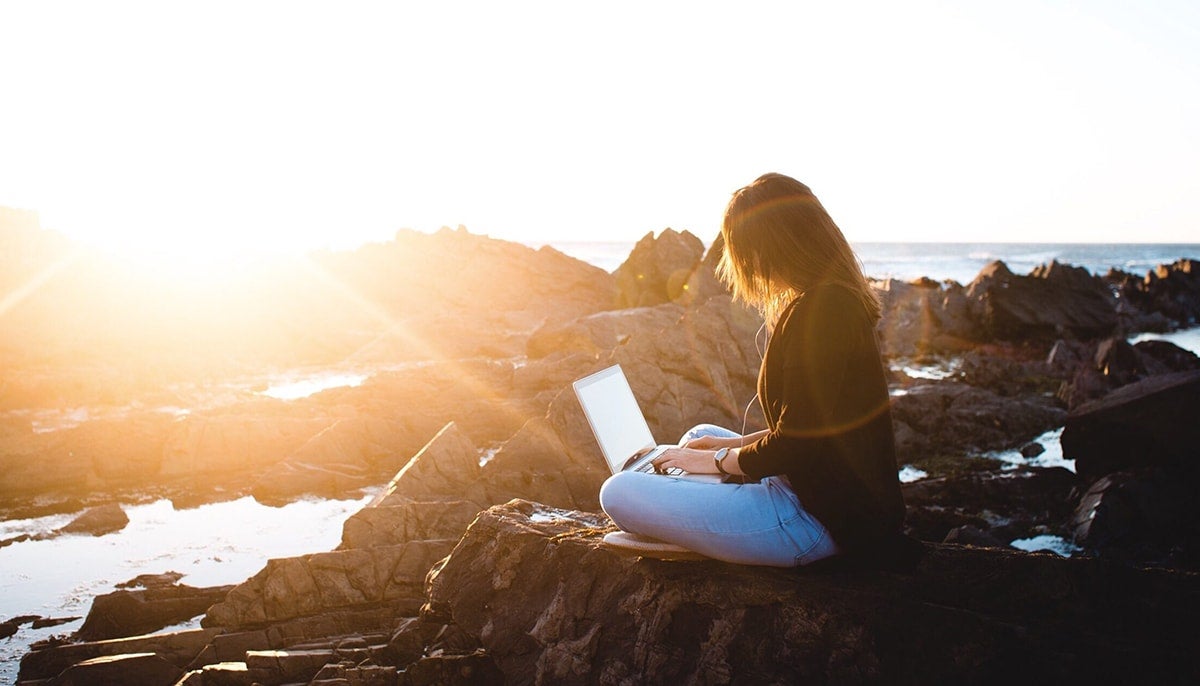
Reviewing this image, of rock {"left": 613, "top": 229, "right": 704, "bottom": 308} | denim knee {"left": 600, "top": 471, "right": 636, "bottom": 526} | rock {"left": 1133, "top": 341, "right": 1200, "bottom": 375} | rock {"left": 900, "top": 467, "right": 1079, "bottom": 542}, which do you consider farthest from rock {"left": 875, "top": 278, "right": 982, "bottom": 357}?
denim knee {"left": 600, "top": 471, "right": 636, "bottom": 526}

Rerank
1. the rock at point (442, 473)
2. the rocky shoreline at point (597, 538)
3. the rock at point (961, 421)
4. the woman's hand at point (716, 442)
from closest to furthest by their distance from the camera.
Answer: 1. the rocky shoreline at point (597, 538)
2. the woman's hand at point (716, 442)
3. the rock at point (442, 473)
4. the rock at point (961, 421)

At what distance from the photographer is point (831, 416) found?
12.9 ft

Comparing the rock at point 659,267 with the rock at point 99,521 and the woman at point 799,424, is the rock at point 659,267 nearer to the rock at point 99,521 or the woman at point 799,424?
the rock at point 99,521

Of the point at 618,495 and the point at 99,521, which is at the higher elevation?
the point at 618,495

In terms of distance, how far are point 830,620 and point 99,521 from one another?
1212 cm

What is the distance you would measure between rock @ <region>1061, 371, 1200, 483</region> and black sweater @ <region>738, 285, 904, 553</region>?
30.1 feet

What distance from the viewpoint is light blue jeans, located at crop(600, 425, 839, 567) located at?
166 inches

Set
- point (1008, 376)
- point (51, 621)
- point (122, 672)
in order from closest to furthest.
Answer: point (122, 672), point (51, 621), point (1008, 376)

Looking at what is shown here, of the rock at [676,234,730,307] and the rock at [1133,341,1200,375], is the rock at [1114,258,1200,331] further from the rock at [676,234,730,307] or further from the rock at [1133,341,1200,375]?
the rock at [676,234,730,307]

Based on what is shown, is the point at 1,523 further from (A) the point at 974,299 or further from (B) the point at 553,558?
(A) the point at 974,299

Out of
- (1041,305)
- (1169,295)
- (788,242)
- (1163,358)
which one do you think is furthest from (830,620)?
(1169,295)

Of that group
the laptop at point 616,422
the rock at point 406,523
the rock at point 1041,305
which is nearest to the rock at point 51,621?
the rock at point 406,523

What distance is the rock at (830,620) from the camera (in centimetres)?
375

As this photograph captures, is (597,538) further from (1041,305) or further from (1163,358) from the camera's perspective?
(1041,305)
